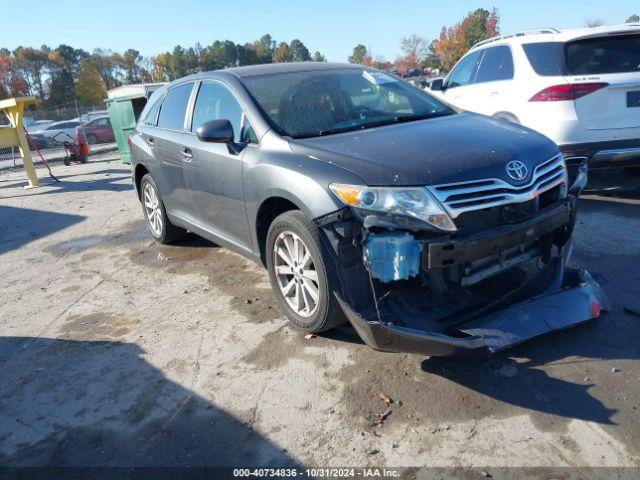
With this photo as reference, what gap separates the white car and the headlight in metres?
25.2

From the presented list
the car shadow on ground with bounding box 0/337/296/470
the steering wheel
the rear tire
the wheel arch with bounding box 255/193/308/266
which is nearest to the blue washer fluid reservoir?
the wheel arch with bounding box 255/193/308/266

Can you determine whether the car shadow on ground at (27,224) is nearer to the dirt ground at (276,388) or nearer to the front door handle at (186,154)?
the dirt ground at (276,388)

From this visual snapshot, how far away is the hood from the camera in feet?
10.2

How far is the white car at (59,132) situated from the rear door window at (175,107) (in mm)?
21725

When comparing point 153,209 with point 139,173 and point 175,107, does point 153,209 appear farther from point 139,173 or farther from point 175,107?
point 175,107

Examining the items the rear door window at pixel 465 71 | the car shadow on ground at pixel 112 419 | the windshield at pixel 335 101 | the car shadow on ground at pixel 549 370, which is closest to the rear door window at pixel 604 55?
the rear door window at pixel 465 71

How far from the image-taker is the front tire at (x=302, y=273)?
3340mm

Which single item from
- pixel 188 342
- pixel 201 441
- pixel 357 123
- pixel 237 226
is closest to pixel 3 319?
pixel 188 342

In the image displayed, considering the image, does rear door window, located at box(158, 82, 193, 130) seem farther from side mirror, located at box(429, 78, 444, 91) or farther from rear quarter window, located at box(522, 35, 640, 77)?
side mirror, located at box(429, 78, 444, 91)

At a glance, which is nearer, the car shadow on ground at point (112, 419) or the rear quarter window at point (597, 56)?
the car shadow on ground at point (112, 419)

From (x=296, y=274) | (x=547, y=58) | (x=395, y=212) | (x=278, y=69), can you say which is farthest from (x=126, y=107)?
(x=395, y=212)

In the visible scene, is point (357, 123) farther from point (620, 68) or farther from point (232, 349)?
point (620, 68)

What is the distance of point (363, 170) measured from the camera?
3160 mm

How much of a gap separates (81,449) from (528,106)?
5703mm
